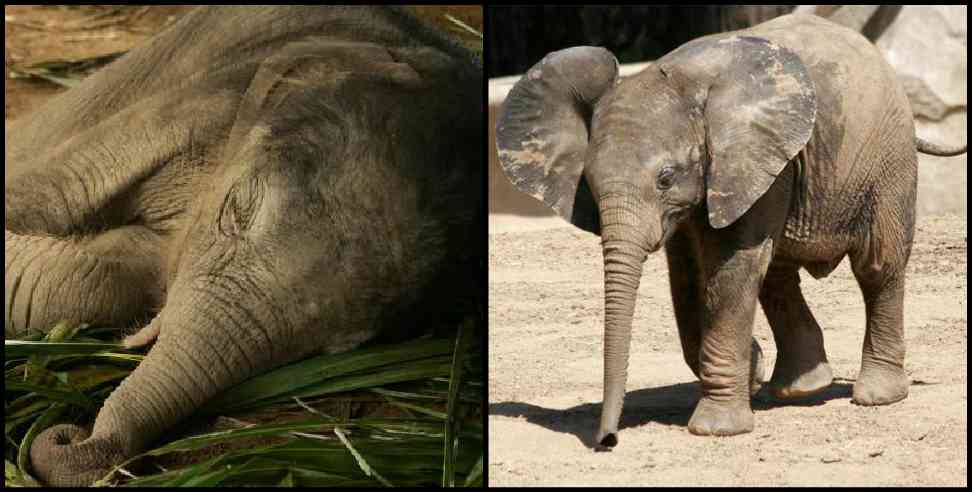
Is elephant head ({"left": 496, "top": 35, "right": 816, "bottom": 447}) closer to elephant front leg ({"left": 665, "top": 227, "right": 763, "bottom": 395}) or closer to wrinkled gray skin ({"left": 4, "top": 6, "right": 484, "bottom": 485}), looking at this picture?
elephant front leg ({"left": 665, "top": 227, "right": 763, "bottom": 395})

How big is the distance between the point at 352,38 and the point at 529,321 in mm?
2612

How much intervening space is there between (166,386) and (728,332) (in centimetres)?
186

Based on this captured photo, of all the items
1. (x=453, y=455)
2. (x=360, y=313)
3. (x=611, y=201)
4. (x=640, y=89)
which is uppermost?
(x=640, y=89)

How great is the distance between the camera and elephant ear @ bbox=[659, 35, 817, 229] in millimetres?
4352

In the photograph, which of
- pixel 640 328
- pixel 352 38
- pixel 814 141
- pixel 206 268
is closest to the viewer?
pixel 206 268

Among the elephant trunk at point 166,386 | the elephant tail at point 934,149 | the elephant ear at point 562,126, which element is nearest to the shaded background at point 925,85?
the elephant tail at point 934,149

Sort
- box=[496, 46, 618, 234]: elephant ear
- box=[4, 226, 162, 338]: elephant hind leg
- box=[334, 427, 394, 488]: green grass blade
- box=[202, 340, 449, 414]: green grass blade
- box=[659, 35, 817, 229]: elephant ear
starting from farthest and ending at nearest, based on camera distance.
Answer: box=[496, 46, 618, 234]: elephant ear, box=[659, 35, 817, 229]: elephant ear, box=[4, 226, 162, 338]: elephant hind leg, box=[202, 340, 449, 414]: green grass blade, box=[334, 427, 394, 488]: green grass blade

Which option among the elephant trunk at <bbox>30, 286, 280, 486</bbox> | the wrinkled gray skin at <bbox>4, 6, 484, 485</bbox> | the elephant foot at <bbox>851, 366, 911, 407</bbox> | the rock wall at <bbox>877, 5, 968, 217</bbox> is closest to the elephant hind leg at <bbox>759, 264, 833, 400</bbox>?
the elephant foot at <bbox>851, 366, 911, 407</bbox>

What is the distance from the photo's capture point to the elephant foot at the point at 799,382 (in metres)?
4.96

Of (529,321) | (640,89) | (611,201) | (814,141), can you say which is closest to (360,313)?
(611,201)

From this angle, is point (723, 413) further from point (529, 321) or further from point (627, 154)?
point (529, 321)

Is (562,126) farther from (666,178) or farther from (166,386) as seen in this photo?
(166,386)

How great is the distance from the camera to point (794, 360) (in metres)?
5.03

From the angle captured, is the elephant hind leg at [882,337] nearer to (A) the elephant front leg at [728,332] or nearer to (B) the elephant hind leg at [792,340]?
(B) the elephant hind leg at [792,340]
